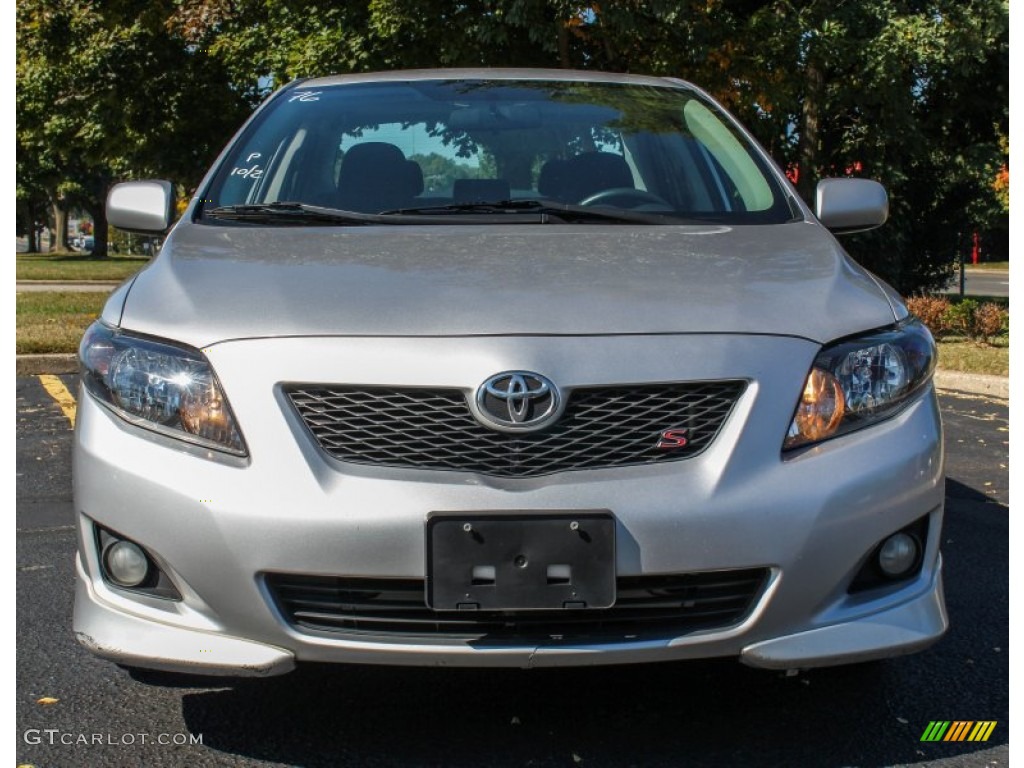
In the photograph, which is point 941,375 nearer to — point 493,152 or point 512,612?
point 493,152

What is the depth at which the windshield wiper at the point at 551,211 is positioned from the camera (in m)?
3.34

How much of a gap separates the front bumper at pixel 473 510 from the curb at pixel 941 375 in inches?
291

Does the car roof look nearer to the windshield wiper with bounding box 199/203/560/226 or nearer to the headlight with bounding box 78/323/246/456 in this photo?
the windshield wiper with bounding box 199/203/560/226

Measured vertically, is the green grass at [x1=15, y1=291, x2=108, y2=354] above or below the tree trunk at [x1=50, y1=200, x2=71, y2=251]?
above

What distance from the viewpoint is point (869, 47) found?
46.5 feet

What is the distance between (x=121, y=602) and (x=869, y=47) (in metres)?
13.3

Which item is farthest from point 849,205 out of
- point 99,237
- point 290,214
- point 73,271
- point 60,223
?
point 60,223

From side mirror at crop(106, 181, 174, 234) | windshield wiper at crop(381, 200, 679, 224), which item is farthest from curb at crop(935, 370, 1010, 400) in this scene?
side mirror at crop(106, 181, 174, 234)

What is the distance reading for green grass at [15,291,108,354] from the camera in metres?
10.5

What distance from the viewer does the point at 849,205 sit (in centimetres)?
367

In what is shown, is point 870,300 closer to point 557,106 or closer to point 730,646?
point 730,646

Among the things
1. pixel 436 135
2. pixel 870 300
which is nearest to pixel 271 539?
pixel 870 300

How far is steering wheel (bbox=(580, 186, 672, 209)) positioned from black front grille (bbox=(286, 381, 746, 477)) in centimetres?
129

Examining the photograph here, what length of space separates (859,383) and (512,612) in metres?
0.89
